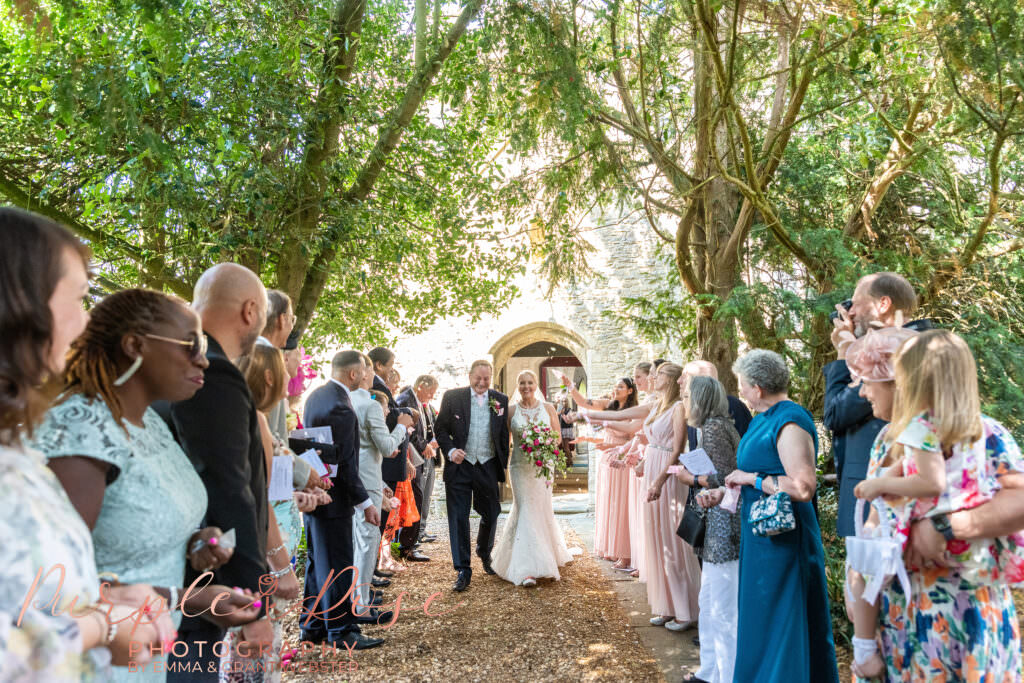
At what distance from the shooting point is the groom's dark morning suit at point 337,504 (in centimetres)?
444

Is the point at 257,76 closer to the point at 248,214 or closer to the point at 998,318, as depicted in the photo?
the point at 248,214

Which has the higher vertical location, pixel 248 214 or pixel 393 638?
pixel 248 214

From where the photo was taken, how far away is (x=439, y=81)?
6.53 meters

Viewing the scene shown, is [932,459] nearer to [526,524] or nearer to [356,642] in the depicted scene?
[356,642]

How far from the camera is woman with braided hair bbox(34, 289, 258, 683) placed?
1.49 metres

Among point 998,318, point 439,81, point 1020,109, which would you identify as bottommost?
point 998,318

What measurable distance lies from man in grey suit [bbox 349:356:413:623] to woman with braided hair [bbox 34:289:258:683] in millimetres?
3354

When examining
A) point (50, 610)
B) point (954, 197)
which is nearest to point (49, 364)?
point (50, 610)

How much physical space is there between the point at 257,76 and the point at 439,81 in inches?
76.5

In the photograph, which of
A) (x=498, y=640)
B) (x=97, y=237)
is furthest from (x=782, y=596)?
(x=97, y=237)

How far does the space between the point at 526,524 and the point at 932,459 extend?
15.8ft

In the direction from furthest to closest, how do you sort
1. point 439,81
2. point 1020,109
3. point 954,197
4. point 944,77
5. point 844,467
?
point 439,81, point 954,197, point 944,77, point 1020,109, point 844,467

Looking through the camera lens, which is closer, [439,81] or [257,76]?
[257,76]

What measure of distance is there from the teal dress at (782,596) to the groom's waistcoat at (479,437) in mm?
3572
